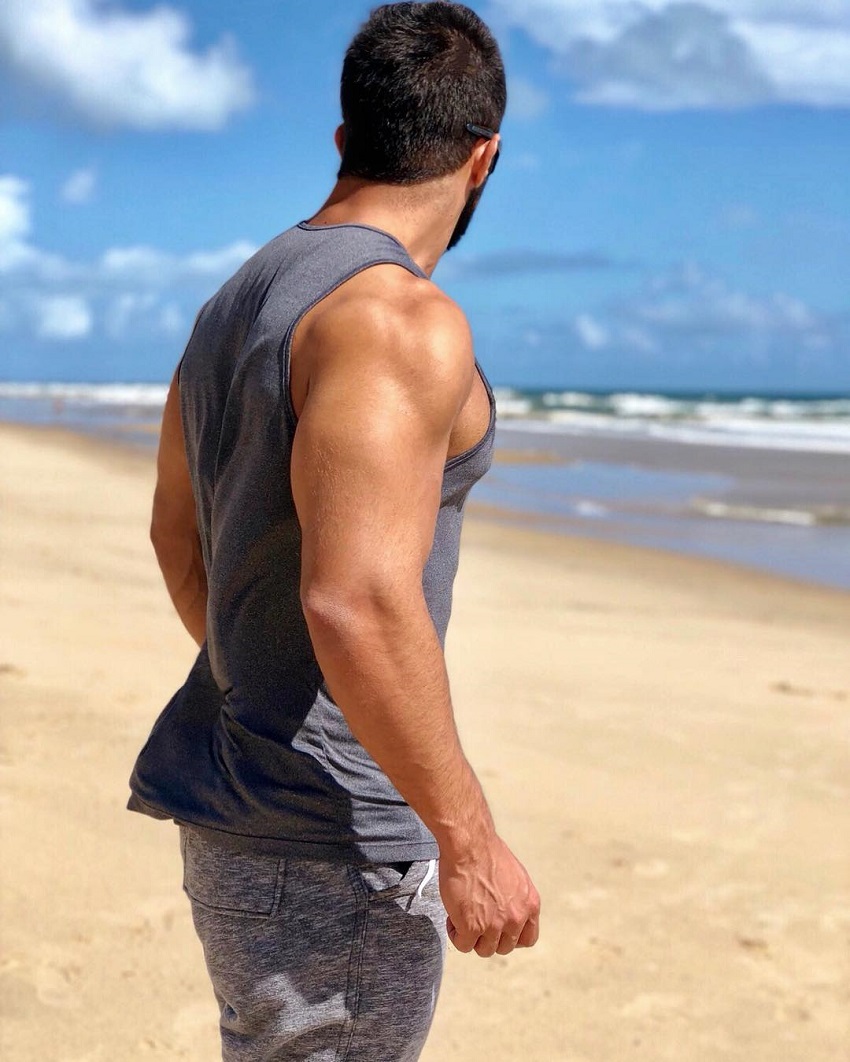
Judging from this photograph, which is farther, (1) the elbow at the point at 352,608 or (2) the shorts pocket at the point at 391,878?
(2) the shorts pocket at the point at 391,878

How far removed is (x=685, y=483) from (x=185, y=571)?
54.8 ft

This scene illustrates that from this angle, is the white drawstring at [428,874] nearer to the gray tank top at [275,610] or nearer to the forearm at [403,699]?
the gray tank top at [275,610]

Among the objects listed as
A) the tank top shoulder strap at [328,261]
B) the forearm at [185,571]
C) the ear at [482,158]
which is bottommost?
the forearm at [185,571]

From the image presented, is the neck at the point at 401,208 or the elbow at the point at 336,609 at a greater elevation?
the neck at the point at 401,208

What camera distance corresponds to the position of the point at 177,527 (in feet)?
6.66

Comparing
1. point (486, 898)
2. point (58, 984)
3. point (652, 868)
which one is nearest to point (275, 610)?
point (486, 898)

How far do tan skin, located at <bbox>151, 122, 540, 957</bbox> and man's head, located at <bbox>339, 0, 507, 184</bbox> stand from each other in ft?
0.67

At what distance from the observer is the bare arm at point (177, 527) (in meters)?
1.94

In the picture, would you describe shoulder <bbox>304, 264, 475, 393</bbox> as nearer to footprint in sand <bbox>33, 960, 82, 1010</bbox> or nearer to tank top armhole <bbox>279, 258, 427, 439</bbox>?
tank top armhole <bbox>279, 258, 427, 439</bbox>

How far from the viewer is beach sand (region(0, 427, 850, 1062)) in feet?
10.1

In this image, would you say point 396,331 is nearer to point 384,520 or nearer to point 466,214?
point 384,520

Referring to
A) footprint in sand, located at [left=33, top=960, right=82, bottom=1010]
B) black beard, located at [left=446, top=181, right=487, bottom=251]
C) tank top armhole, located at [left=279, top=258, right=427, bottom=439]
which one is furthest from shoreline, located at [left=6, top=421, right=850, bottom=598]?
tank top armhole, located at [left=279, top=258, right=427, bottom=439]

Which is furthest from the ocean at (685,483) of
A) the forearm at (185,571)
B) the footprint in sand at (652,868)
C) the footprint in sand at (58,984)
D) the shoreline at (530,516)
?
the forearm at (185,571)

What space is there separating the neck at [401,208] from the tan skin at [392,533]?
6.1 inches
